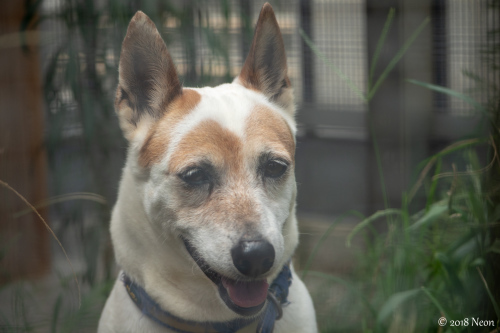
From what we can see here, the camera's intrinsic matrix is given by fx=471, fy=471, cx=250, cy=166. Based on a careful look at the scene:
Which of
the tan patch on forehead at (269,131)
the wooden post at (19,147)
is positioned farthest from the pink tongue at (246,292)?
the wooden post at (19,147)

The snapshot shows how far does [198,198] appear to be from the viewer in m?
1.34

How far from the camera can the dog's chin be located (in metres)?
1.28

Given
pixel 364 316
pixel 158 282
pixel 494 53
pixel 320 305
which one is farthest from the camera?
pixel 320 305

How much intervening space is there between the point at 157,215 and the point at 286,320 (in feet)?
1.78

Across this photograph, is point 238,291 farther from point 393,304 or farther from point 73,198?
point 73,198

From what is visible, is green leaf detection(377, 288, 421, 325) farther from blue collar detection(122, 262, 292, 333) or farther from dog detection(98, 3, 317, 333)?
blue collar detection(122, 262, 292, 333)

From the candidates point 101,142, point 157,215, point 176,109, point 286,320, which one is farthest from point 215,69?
point 286,320

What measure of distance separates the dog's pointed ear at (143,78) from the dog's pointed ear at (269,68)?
0.87 feet

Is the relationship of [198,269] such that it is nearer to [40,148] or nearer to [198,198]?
[198,198]

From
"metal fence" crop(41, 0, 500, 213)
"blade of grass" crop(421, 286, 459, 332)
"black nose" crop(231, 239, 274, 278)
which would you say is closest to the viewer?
"black nose" crop(231, 239, 274, 278)

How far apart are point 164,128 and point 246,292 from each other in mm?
556

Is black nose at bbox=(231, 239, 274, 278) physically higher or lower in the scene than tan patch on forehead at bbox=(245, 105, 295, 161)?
lower

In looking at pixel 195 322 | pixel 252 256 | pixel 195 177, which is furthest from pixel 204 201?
pixel 195 322

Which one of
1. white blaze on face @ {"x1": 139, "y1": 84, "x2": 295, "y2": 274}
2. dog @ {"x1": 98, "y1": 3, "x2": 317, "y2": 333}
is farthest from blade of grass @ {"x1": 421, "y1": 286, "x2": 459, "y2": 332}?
white blaze on face @ {"x1": 139, "y1": 84, "x2": 295, "y2": 274}
